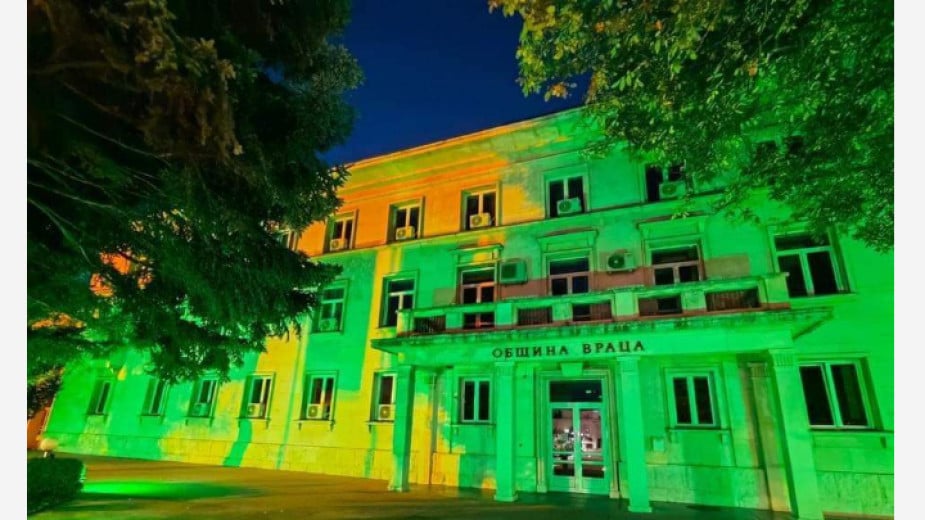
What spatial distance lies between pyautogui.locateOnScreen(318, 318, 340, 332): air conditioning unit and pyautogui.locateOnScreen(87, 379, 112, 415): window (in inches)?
514

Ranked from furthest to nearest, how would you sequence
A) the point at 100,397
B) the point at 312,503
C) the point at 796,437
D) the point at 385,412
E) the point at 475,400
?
the point at 100,397 → the point at 385,412 → the point at 475,400 → the point at 312,503 → the point at 796,437

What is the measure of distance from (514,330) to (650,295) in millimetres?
3655

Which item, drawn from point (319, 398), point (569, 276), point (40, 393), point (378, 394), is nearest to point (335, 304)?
point (319, 398)

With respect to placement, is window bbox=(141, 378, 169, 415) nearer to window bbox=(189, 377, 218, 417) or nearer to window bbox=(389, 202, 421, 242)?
window bbox=(189, 377, 218, 417)

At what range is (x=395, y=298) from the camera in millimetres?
17375

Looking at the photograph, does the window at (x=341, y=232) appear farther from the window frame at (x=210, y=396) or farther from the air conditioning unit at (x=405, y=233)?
the window frame at (x=210, y=396)

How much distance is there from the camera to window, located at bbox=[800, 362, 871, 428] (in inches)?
428

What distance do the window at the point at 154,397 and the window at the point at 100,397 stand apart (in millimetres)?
2990

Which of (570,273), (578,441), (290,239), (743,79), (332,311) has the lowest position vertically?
(578,441)

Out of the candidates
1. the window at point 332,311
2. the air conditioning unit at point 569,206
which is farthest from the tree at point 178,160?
the air conditioning unit at point 569,206

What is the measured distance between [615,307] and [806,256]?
5.89m

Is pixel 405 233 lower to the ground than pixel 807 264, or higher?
higher

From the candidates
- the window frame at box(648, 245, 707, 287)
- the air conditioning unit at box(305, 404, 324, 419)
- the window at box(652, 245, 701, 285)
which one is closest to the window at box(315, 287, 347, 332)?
the air conditioning unit at box(305, 404, 324, 419)

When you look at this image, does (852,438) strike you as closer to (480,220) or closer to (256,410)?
(480,220)
